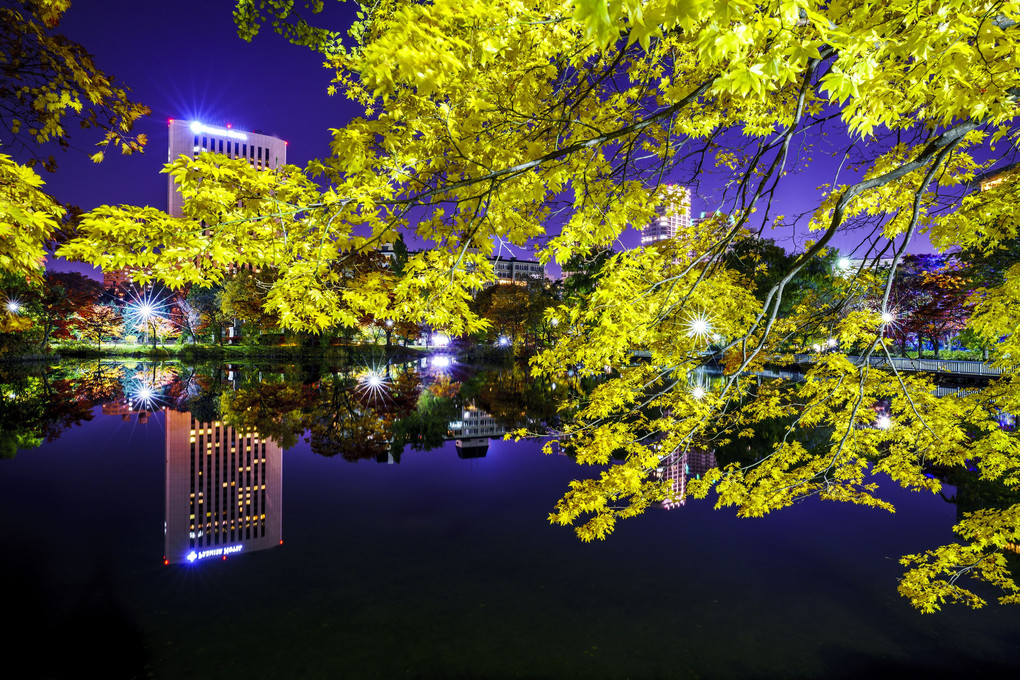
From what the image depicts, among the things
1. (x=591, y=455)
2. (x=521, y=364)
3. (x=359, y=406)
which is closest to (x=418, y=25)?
(x=591, y=455)

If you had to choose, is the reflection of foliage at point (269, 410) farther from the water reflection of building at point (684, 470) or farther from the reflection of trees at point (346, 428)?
the water reflection of building at point (684, 470)

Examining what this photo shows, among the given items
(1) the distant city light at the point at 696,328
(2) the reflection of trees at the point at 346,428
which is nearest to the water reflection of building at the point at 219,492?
(2) the reflection of trees at the point at 346,428

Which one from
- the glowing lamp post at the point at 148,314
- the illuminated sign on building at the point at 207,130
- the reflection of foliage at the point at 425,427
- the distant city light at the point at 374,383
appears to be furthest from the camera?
the glowing lamp post at the point at 148,314

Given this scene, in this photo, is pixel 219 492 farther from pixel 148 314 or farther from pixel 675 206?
pixel 148 314

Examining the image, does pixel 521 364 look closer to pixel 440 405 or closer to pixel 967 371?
pixel 440 405

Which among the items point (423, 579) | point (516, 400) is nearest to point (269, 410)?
point (516, 400)

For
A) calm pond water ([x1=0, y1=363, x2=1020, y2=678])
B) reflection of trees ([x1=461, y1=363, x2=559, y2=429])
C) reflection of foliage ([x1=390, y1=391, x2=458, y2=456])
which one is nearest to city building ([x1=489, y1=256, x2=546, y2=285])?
reflection of trees ([x1=461, y1=363, x2=559, y2=429])

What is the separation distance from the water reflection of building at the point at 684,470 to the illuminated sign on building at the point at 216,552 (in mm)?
7833

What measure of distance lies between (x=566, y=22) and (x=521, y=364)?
3777cm

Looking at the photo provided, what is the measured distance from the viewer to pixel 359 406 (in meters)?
20.4

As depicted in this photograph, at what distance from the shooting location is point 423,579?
6918 millimetres

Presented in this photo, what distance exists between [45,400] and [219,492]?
1617 centimetres

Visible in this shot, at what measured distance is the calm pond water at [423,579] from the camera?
17.1 ft

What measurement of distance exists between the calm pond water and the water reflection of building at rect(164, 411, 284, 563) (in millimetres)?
71
